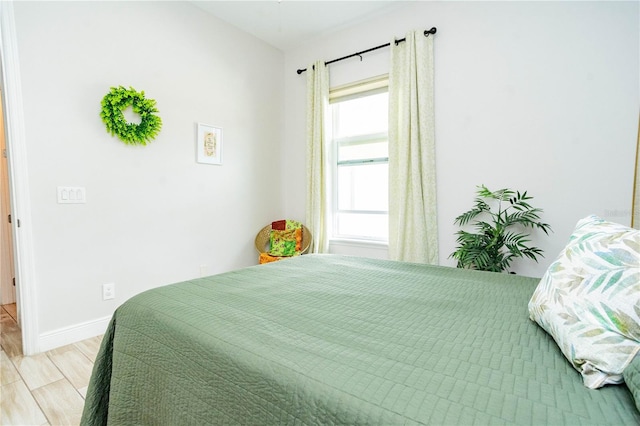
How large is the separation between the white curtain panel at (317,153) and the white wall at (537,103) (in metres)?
0.72

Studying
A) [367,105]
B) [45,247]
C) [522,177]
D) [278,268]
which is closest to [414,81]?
[367,105]

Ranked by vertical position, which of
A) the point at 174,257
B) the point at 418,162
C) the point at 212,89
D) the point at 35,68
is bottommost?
the point at 174,257

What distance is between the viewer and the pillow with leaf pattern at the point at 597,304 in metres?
0.59

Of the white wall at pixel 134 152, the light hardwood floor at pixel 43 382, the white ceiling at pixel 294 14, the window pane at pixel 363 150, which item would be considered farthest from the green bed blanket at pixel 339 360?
the white ceiling at pixel 294 14

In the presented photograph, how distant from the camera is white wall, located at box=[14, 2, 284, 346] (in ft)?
6.67

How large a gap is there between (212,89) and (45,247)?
1907mm

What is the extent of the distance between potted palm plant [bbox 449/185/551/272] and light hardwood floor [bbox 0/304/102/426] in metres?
2.51

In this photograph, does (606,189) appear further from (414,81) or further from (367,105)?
(367,105)

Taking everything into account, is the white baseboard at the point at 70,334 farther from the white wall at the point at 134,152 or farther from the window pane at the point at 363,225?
the window pane at the point at 363,225

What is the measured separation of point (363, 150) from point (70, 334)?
2.93 metres

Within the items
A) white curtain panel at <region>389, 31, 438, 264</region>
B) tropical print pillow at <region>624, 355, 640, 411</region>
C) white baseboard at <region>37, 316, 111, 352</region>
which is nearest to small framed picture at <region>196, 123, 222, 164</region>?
white baseboard at <region>37, 316, 111, 352</region>

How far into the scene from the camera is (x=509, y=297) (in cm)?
115

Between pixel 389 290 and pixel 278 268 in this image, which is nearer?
pixel 389 290

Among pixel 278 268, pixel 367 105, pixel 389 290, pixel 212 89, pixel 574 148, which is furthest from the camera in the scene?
pixel 367 105
